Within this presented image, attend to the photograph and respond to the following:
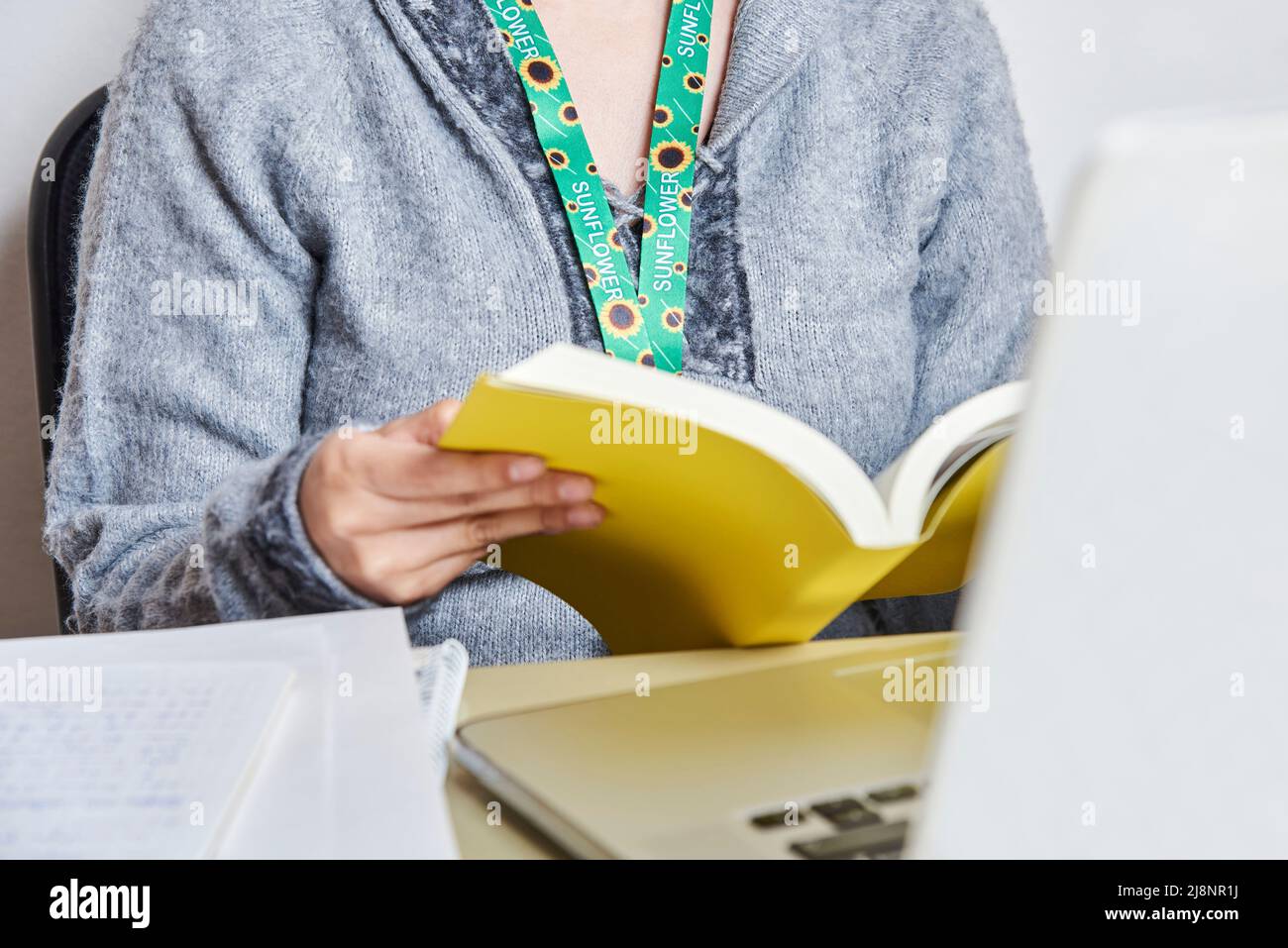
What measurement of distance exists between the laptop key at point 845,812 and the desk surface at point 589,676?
13cm

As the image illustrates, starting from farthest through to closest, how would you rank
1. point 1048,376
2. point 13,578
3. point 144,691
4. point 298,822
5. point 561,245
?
point 13,578, point 561,245, point 144,691, point 298,822, point 1048,376

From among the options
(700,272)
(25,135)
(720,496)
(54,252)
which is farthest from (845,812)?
(25,135)

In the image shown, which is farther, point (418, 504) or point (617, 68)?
point (617, 68)

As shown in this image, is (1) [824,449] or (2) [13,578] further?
(2) [13,578]

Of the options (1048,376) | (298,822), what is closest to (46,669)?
(298,822)

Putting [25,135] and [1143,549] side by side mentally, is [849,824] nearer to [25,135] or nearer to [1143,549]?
[1143,549]

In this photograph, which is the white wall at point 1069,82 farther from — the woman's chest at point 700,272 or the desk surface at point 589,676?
the desk surface at point 589,676

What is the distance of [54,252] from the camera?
0.96m

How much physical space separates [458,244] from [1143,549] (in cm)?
66

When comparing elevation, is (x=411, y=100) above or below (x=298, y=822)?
above

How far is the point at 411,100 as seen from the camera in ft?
2.82

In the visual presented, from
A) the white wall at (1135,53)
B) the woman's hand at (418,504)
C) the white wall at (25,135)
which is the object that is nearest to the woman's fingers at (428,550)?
the woman's hand at (418,504)

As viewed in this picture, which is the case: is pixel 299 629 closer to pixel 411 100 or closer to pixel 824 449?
pixel 824 449
